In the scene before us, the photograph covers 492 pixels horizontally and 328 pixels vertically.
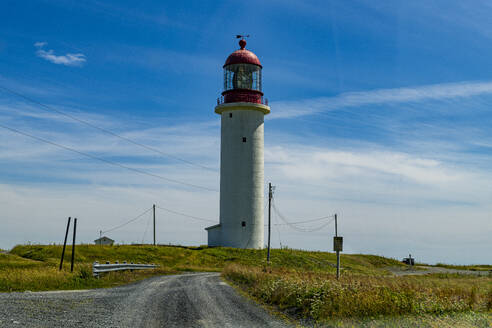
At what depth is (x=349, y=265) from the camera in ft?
148

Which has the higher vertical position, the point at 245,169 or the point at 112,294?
the point at 245,169

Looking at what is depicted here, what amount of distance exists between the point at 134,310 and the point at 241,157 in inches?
1284

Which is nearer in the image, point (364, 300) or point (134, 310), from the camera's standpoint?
point (364, 300)

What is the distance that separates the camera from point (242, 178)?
44.9 metres

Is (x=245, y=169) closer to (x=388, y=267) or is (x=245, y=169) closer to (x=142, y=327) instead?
(x=388, y=267)

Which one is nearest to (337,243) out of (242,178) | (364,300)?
(364,300)

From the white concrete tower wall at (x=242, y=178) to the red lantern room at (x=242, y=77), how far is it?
1.09m

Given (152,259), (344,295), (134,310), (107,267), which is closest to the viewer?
(134,310)

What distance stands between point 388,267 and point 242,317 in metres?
43.7

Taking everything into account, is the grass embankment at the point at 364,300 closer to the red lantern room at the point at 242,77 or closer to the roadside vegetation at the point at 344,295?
the roadside vegetation at the point at 344,295

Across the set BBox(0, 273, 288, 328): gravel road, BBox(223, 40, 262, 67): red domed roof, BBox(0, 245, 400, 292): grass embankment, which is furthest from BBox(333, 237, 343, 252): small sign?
BBox(223, 40, 262, 67): red domed roof

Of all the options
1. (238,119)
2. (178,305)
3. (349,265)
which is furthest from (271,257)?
(178,305)

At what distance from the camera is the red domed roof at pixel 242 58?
4591cm

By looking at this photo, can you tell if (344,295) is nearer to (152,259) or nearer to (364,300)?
(364,300)
